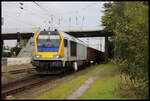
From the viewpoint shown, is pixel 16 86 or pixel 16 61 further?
pixel 16 61

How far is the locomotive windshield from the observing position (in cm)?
1894

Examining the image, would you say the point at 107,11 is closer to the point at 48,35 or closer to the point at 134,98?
the point at 48,35

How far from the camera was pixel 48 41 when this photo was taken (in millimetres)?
19312

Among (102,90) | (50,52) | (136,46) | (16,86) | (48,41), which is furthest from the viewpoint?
(48,41)

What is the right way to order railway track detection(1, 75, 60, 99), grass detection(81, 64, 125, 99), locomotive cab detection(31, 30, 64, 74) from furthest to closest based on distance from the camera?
locomotive cab detection(31, 30, 64, 74) → railway track detection(1, 75, 60, 99) → grass detection(81, 64, 125, 99)

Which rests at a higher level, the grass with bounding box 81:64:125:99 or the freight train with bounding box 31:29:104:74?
the freight train with bounding box 31:29:104:74

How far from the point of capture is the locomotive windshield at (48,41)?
1894 cm

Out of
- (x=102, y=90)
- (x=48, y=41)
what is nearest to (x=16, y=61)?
(x=48, y=41)

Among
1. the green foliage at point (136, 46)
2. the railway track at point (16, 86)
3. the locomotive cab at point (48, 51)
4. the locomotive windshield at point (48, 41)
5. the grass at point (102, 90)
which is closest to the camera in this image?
the green foliage at point (136, 46)

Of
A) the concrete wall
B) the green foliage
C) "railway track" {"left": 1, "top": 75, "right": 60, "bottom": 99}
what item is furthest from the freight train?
the green foliage

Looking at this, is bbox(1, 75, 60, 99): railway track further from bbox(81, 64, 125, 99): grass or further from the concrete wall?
the concrete wall

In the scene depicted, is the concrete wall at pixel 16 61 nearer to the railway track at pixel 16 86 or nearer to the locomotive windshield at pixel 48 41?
the locomotive windshield at pixel 48 41

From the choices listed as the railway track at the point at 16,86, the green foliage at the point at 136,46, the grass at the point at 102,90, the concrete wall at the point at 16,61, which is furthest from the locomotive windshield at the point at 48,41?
the green foliage at the point at 136,46

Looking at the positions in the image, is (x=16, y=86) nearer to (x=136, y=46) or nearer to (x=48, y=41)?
(x=48, y=41)
